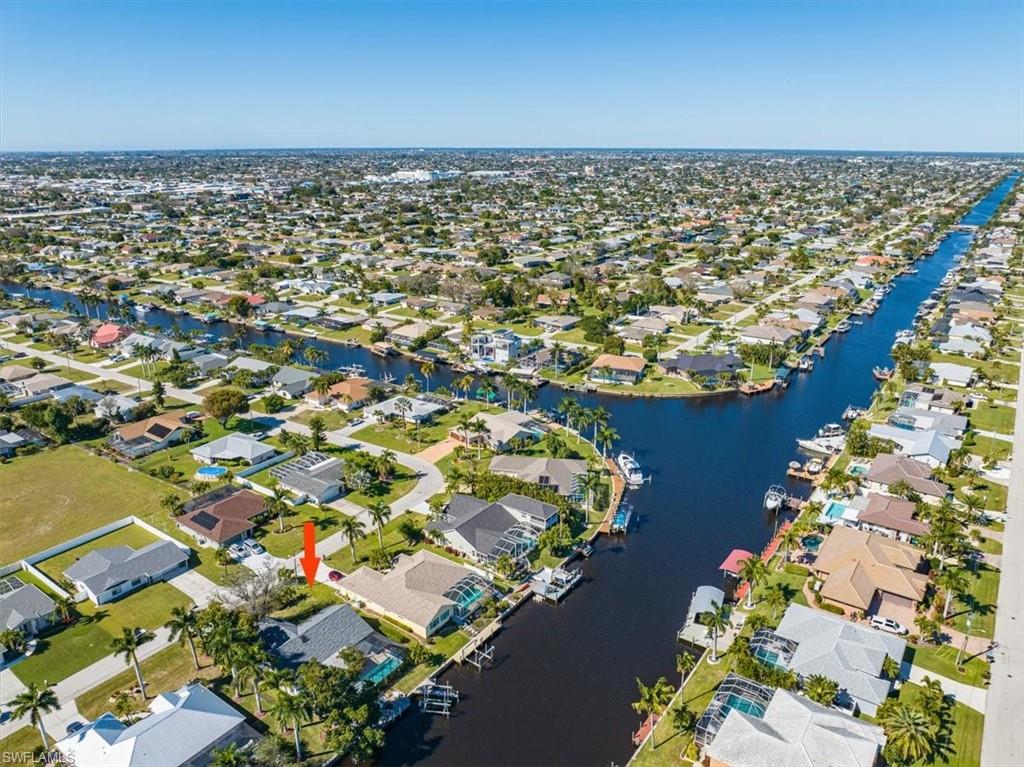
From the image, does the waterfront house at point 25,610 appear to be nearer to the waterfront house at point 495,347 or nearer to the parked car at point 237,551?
the parked car at point 237,551

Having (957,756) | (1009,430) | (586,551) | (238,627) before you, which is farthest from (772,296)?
(238,627)

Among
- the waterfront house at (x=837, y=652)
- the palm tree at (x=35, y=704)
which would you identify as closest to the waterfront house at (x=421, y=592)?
the palm tree at (x=35, y=704)

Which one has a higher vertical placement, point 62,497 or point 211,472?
point 211,472

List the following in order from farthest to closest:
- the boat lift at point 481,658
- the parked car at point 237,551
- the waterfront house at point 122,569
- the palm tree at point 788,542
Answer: the parked car at point 237,551
the palm tree at point 788,542
the waterfront house at point 122,569
the boat lift at point 481,658

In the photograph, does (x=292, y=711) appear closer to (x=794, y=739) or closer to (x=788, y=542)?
(x=794, y=739)

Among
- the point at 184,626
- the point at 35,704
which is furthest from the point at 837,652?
the point at 35,704

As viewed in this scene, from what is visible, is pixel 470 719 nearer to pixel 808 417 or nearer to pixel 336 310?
pixel 808 417
